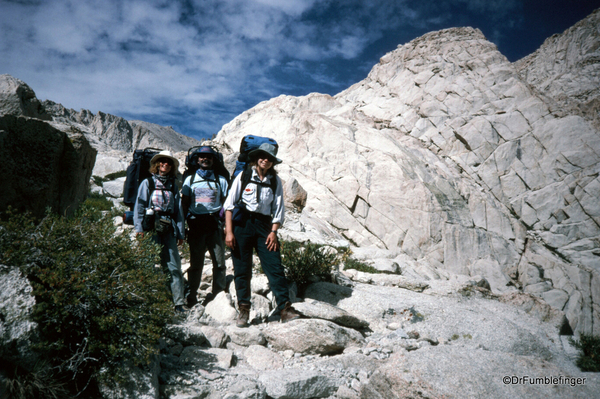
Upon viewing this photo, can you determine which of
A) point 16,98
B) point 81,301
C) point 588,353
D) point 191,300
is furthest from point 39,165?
point 588,353

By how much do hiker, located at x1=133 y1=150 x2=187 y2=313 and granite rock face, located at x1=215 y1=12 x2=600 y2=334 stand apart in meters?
11.0

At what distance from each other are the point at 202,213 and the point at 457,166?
25.0 m

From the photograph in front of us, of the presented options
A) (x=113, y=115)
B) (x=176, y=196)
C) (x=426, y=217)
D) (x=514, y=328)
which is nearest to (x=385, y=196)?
(x=426, y=217)

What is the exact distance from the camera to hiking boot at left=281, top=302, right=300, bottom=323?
4504 mm

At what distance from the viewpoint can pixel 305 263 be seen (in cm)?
628

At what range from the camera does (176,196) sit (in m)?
5.00

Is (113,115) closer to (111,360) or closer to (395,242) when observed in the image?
(395,242)

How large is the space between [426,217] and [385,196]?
2.70 metres

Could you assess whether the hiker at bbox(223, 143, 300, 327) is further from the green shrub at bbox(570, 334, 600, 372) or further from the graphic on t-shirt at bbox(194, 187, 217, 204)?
the green shrub at bbox(570, 334, 600, 372)

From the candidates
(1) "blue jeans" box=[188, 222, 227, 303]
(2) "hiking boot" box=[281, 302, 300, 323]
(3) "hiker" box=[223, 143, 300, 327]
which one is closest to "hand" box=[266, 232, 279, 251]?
(3) "hiker" box=[223, 143, 300, 327]

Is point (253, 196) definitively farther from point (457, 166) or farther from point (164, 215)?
point (457, 166)

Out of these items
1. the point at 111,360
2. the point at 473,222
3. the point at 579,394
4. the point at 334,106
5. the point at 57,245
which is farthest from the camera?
the point at 334,106

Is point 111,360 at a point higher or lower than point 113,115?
lower

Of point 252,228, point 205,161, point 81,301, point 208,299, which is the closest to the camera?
point 81,301
